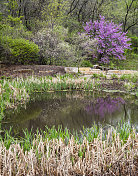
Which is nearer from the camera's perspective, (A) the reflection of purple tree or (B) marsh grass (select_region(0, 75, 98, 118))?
(A) the reflection of purple tree

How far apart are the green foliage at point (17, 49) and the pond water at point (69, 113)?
572 cm

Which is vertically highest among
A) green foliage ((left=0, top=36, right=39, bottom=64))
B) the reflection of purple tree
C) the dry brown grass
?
green foliage ((left=0, top=36, right=39, bottom=64))

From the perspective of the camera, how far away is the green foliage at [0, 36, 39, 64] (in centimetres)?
1120

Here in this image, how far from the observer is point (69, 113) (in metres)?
4.78

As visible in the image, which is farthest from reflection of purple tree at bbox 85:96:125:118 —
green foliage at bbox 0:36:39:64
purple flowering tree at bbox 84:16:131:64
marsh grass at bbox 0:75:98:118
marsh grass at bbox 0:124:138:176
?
purple flowering tree at bbox 84:16:131:64

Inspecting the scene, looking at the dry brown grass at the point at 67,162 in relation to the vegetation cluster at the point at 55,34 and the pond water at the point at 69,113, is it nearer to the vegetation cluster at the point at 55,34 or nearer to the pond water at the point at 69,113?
the pond water at the point at 69,113

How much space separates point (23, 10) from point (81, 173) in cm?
1858

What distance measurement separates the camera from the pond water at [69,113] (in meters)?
3.93

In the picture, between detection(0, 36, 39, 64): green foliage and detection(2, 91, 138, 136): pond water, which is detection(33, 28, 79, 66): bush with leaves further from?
detection(2, 91, 138, 136): pond water

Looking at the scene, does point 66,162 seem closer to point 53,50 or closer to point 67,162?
point 67,162

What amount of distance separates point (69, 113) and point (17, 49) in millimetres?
8310

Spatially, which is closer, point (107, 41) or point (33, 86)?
point (33, 86)

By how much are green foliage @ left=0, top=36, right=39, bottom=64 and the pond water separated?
572 cm

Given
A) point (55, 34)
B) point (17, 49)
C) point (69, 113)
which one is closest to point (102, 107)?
point (69, 113)
